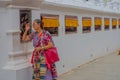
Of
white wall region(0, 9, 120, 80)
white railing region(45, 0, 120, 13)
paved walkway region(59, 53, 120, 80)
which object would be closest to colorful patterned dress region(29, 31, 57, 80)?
white wall region(0, 9, 120, 80)

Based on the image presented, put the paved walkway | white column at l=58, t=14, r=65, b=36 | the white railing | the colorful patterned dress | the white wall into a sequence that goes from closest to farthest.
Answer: the colorful patterned dress < the white wall < the paved walkway < white column at l=58, t=14, r=65, b=36 < the white railing

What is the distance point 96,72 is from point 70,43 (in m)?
1.20

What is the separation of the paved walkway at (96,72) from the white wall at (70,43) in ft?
0.81

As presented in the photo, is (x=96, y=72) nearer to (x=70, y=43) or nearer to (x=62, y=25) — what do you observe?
(x=70, y=43)

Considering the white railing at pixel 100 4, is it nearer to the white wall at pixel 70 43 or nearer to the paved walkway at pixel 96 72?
the white wall at pixel 70 43

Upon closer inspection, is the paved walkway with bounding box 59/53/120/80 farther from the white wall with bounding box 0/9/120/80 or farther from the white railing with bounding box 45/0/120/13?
the white railing with bounding box 45/0/120/13

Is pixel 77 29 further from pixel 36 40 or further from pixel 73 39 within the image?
pixel 36 40

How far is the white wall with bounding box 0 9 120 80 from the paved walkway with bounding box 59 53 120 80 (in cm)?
25

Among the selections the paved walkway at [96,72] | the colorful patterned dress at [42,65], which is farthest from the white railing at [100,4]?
the colorful patterned dress at [42,65]

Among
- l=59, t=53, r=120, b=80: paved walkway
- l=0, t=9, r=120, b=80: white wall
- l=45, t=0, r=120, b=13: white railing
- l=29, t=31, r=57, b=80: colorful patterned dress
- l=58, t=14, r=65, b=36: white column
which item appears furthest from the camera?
A: l=45, t=0, r=120, b=13: white railing

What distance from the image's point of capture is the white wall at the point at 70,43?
19.8 feet

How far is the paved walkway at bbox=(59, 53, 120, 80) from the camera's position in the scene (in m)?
9.09

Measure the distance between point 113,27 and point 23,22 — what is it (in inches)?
439

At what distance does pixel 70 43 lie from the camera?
33.4 feet
